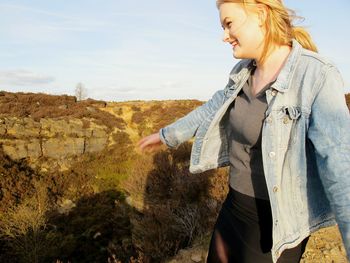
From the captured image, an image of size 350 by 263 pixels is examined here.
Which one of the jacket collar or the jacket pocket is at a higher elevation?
the jacket collar

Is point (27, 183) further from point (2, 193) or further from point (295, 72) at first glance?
point (295, 72)

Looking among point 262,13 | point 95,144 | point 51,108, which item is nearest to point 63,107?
point 51,108

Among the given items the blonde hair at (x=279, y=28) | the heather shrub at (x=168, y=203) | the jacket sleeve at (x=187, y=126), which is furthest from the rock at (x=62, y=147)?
the blonde hair at (x=279, y=28)

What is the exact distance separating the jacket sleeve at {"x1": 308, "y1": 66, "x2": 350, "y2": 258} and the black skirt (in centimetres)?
36

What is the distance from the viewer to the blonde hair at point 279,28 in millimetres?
1122

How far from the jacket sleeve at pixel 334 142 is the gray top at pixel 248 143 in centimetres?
23

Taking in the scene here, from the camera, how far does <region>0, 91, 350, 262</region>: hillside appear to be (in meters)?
7.98

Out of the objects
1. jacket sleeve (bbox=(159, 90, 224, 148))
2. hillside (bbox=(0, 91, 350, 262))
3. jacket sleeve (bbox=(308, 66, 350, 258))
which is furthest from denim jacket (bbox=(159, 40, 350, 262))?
hillside (bbox=(0, 91, 350, 262))

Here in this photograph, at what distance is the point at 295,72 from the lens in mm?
1092

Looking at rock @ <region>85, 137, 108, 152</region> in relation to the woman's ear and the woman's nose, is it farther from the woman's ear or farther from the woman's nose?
the woman's ear

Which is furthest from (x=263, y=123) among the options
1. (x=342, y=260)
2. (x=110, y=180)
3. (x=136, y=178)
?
(x=110, y=180)

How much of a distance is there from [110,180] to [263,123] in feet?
48.0

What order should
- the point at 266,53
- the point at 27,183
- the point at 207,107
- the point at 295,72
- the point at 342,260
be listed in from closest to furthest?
the point at 295,72, the point at 266,53, the point at 207,107, the point at 342,260, the point at 27,183

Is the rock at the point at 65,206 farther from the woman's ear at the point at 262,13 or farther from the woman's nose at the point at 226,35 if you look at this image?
the woman's ear at the point at 262,13
